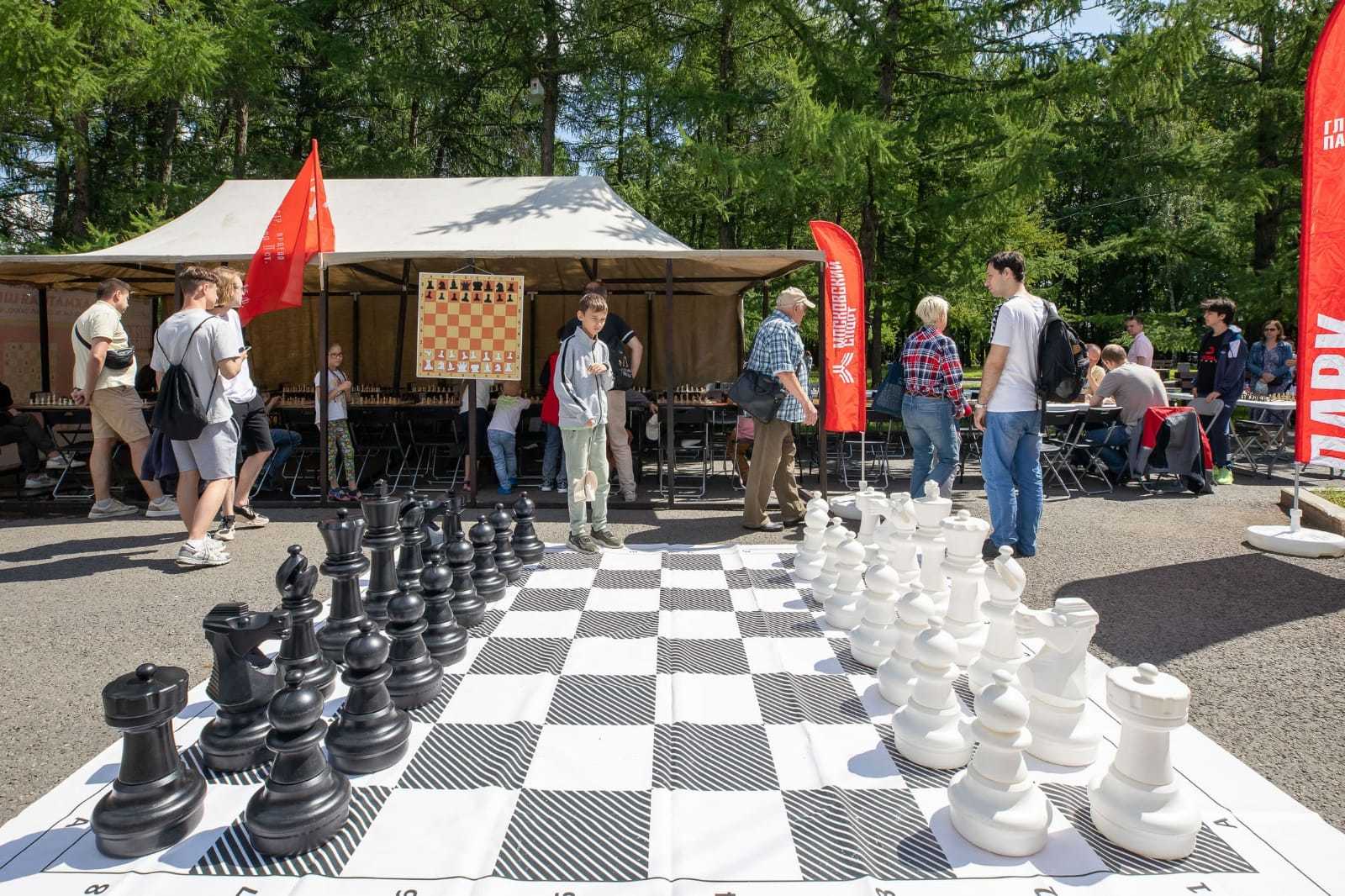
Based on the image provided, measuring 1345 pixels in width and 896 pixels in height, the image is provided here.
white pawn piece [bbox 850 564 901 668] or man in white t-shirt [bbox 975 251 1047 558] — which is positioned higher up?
man in white t-shirt [bbox 975 251 1047 558]

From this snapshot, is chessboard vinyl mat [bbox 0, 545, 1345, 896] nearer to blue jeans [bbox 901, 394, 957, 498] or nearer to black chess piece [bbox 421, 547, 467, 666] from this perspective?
black chess piece [bbox 421, 547, 467, 666]

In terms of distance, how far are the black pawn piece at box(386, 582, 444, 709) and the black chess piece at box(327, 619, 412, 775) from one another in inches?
8.8

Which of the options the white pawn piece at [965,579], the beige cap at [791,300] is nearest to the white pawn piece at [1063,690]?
the white pawn piece at [965,579]

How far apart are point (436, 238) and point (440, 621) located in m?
5.44

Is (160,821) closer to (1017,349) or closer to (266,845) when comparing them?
(266,845)

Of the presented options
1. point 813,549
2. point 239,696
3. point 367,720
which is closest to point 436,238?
point 813,549

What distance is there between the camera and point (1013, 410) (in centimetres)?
421

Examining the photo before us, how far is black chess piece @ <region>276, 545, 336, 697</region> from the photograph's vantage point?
6.50ft

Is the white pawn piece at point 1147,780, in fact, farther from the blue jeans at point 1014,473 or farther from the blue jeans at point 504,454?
the blue jeans at point 504,454

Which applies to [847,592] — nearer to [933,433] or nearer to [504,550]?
[504,550]

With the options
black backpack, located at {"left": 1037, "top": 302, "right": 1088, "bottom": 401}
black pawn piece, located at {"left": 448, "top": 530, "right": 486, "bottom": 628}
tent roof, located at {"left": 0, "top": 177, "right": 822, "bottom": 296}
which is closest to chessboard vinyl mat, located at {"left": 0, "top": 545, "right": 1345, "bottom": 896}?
black pawn piece, located at {"left": 448, "top": 530, "right": 486, "bottom": 628}

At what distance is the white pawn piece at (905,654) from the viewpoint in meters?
2.11

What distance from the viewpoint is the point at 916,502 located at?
118 inches

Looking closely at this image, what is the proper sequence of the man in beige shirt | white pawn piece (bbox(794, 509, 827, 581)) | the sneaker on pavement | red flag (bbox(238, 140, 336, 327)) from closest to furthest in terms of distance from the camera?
1. white pawn piece (bbox(794, 509, 827, 581))
2. the man in beige shirt
3. red flag (bbox(238, 140, 336, 327))
4. the sneaker on pavement
